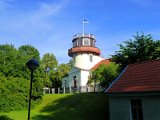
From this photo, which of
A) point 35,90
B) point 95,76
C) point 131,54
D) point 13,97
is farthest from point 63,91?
point 131,54

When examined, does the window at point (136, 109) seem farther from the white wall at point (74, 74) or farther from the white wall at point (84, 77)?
the white wall at point (74, 74)

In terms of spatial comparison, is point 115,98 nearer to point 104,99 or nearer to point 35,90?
point 104,99

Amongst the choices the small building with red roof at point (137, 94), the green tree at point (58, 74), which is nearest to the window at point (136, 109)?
the small building with red roof at point (137, 94)

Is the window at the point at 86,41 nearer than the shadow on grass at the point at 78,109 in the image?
No

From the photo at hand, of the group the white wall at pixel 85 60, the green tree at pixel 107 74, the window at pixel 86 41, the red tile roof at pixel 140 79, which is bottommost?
the red tile roof at pixel 140 79

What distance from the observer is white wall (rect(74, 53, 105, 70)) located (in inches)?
2075

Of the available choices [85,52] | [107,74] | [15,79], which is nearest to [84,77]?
[85,52]

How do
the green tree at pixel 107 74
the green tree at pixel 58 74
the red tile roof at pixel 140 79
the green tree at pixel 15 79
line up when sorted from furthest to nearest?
the green tree at pixel 58 74 < the green tree at pixel 107 74 < the green tree at pixel 15 79 < the red tile roof at pixel 140 79

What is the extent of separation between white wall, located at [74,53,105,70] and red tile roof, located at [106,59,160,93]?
31.8m

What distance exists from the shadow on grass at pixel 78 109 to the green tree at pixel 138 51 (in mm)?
4543

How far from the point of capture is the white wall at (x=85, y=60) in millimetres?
52709

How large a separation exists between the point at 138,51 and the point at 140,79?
8.58 m

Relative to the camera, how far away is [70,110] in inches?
1001

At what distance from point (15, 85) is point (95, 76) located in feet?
54.8
